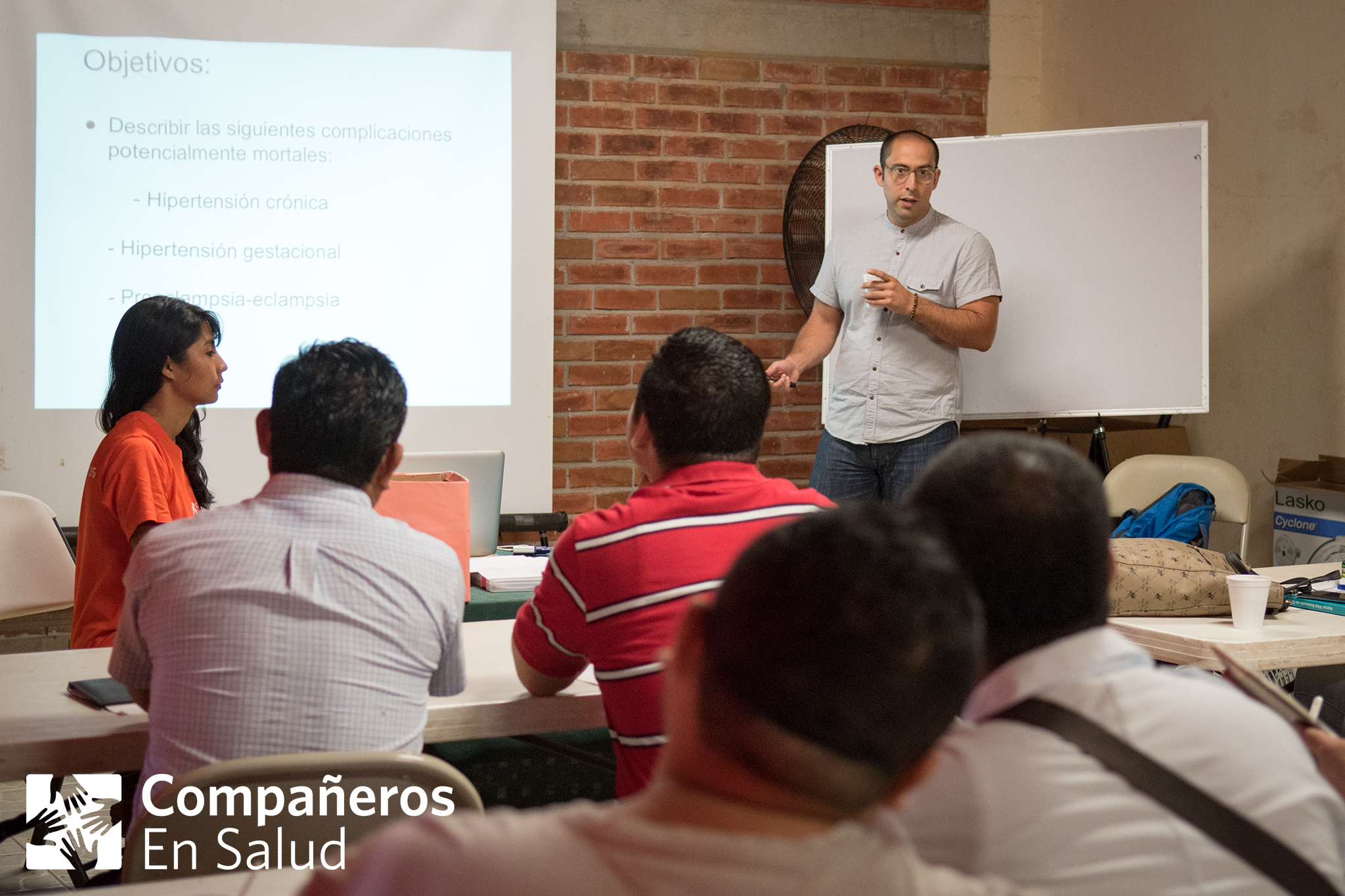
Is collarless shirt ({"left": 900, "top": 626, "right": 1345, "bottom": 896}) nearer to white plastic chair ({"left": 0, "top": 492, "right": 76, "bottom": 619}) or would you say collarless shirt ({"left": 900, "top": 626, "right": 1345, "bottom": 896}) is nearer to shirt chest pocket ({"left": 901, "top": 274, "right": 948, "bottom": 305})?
white plastic chair ({"left": 0, "top": 492, "right": 76, "bottom": 619})

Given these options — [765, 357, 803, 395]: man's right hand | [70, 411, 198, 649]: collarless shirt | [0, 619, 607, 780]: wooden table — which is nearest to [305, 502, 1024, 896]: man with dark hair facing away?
[0, 619, 607, 780]: wooden table

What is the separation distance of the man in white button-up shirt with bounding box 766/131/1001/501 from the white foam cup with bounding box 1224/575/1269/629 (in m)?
1.48

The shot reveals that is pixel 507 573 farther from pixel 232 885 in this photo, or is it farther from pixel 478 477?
pixel 232 885

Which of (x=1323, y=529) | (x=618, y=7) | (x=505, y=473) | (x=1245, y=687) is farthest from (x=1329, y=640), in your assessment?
(x=618, y=7)

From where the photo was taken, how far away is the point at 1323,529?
320cm

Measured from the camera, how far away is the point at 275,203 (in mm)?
3566

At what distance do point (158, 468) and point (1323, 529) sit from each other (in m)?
3.07

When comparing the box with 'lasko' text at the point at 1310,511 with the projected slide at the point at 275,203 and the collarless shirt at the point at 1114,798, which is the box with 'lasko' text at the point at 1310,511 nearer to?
the projected slide at the point at 275,203

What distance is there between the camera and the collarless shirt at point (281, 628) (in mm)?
1249

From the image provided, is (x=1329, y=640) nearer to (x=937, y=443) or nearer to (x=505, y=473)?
(x=937, y=443)

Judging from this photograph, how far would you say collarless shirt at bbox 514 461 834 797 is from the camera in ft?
4.50

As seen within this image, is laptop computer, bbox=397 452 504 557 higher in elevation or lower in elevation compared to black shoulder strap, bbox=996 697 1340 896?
higher

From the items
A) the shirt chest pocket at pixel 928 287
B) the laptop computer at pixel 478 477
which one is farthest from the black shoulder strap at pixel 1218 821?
the shirt chest pocket at pixel 928 287

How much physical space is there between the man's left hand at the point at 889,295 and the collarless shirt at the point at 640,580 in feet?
5.84
